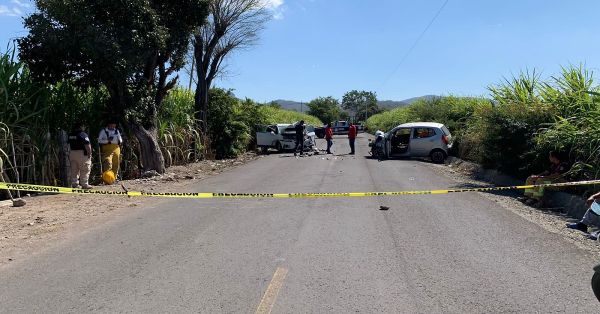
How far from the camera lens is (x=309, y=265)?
5.73 m

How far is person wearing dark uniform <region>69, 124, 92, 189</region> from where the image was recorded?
11.9 m

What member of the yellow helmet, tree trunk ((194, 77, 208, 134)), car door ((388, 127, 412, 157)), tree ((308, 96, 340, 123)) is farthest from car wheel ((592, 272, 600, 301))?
tree ((308, 96, 340, 123))

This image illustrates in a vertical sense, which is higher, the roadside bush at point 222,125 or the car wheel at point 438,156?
the roadside bush at point 222,125

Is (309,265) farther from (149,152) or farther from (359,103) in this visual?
(359,103)

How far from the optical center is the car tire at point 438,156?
21.8 m

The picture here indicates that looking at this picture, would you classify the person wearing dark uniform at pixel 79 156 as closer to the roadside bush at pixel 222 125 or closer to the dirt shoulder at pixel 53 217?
the dirt shoulder at pixel 53 217

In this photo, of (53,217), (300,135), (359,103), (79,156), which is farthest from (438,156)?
(359,103)

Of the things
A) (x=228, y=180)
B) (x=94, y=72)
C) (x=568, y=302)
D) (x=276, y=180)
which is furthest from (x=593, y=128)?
(x=94, y=72)

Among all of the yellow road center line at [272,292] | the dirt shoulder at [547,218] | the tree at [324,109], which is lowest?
the dirt shoulder at [547,218]

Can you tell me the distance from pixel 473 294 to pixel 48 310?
12.6ft

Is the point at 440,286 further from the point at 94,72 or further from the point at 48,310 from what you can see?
the point at 94,72

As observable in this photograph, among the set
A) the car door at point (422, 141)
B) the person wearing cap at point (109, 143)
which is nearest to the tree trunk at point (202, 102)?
the person wearing cap at point (109, 143)

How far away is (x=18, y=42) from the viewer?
12.5m

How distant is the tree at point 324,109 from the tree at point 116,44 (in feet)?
330
